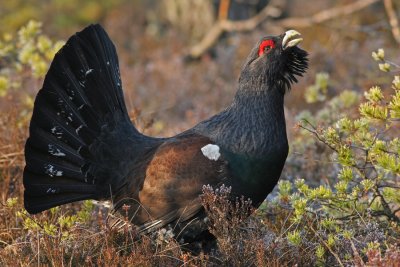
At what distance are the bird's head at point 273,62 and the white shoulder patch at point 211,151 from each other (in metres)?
0.53

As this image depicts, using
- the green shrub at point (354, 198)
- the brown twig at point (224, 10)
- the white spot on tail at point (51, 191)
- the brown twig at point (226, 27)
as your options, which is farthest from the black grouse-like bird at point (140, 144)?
the brown twig at point (224, 10)

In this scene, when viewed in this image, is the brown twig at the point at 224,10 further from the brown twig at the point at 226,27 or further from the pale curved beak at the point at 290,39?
the pale curved beak at the point at 290,39

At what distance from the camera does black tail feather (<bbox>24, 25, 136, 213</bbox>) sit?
4617mm

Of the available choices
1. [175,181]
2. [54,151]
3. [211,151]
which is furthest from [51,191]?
[211,151]

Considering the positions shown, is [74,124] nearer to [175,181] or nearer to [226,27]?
[175,181]

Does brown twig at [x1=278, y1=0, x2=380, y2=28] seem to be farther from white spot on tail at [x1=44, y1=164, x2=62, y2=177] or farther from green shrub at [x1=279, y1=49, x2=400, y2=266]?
white spot on tail at [x1=44, y1=164, x2=62, y2=177]

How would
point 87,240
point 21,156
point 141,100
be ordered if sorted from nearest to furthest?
point 87,240
point 21,156
point 141,100

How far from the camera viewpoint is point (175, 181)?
4.38 metres

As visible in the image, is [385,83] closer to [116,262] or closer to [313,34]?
[313,34]

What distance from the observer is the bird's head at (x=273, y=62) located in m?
4.59

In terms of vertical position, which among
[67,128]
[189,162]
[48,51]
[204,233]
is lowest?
[204,233]

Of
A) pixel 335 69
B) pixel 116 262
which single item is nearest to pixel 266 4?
pixel 335 69

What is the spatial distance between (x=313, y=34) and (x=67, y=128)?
9.19 metres

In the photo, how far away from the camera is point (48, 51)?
6391mm
